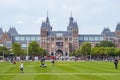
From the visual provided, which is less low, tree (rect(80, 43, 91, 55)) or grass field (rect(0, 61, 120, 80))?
tree (rect(80, 43, 91, 55))

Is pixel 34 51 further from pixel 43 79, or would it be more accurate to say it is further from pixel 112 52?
pixel 43 79

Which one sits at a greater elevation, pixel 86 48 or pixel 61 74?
pixel 86 48

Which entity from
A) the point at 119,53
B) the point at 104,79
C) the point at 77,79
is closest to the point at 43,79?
the point at 77,79

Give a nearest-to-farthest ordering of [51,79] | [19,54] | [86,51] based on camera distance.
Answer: [51,79] < [19,54] < [86,51]

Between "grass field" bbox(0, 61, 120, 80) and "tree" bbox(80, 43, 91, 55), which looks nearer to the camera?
"grass field" bbox(0, 61, 120, 80)

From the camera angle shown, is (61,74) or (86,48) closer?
(61,74)

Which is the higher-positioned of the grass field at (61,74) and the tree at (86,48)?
the tree at (86,48)

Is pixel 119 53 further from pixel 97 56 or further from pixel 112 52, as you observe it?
pixel 97 56

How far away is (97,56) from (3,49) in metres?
43.8

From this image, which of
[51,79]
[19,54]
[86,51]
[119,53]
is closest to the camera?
[51,79]

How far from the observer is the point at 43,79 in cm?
3591

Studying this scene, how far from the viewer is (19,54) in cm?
18175

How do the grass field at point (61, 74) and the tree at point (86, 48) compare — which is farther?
the tree at point (86, 48)

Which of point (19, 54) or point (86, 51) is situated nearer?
point (19, 54)
